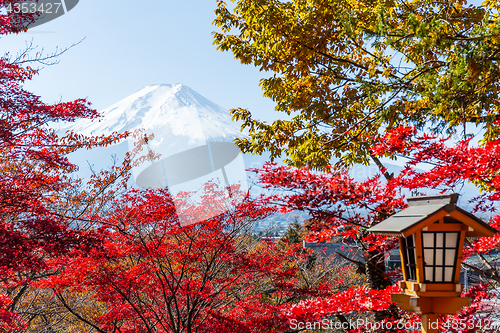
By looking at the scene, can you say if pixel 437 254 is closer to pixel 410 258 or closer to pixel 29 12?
pixel 410 258

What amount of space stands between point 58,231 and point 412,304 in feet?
12.8

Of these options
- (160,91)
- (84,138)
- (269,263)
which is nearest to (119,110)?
(160,91)

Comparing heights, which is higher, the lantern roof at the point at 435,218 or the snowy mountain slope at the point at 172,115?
the snowy mountain slope at the point at 172,115

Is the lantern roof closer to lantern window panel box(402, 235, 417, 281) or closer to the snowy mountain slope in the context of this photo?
lantern window panel box(402, 235, 417, 281)

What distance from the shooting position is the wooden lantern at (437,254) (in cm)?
202

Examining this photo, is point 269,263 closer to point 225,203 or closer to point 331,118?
point 225,203

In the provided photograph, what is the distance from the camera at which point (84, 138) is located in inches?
249

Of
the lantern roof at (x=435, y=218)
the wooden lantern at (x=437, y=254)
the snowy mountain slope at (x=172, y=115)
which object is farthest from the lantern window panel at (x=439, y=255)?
the snowy mountain slope at (x=172, y=115)

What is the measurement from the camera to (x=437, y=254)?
2078 mm

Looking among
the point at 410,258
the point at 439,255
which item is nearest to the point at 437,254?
the point at 439,255

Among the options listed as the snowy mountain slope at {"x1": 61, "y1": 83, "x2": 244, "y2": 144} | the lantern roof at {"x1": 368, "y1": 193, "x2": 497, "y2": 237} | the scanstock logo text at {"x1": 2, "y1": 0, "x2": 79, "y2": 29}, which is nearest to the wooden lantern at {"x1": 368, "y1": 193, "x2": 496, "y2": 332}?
the lantern roof at {"x1": 368, "y1": 193, "x2": 497, "y2": 237}

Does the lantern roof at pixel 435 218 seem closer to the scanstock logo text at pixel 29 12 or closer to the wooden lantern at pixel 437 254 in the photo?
the wooden lantern at pixel 437 254

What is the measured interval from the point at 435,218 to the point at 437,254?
0.86ft

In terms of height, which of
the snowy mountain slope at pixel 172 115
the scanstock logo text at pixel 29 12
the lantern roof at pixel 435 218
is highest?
the snowy mountain slope at pixel 172 115
